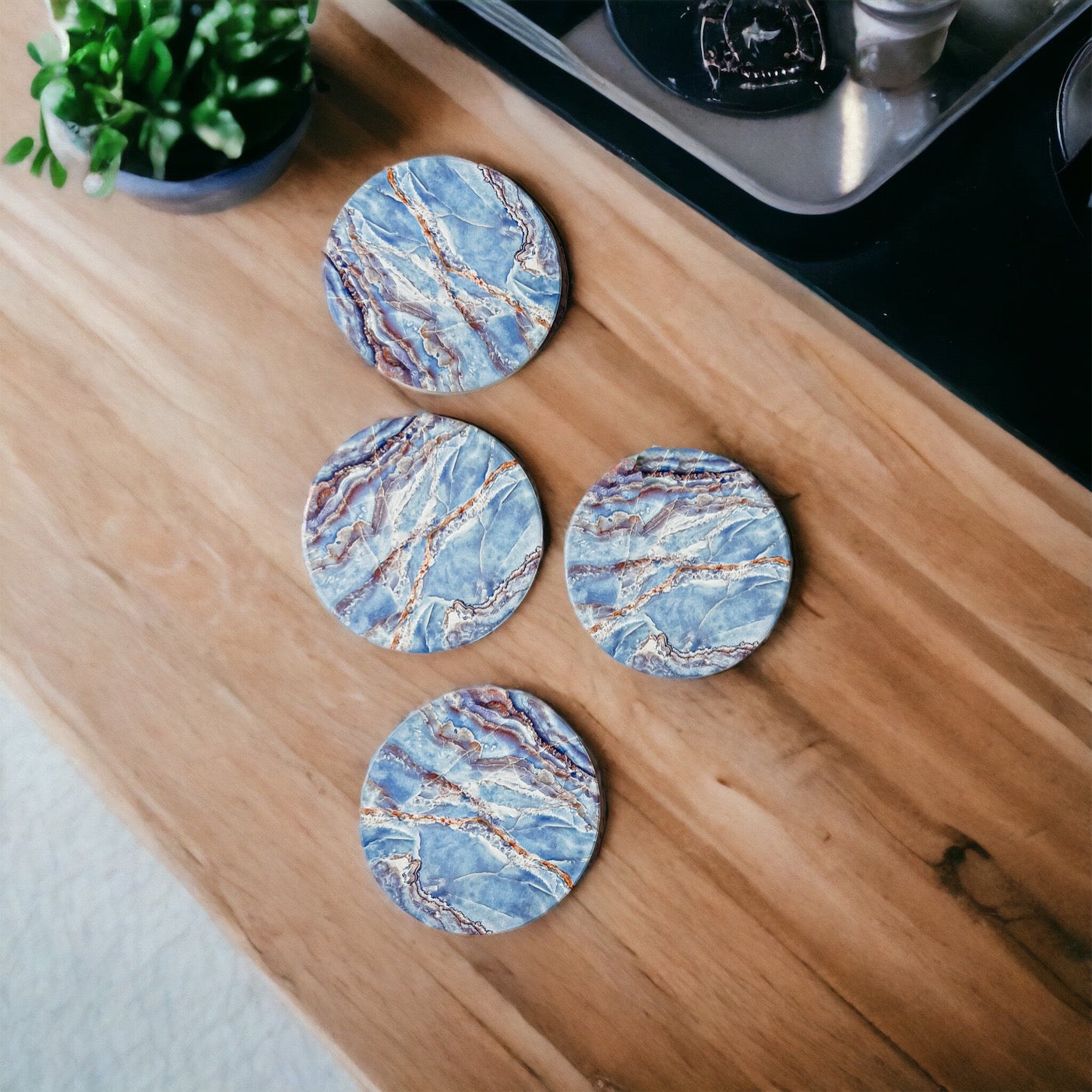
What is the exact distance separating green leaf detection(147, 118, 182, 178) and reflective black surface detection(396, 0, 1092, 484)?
228mm

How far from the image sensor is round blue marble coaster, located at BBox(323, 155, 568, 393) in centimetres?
58

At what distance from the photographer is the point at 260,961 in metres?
0.56

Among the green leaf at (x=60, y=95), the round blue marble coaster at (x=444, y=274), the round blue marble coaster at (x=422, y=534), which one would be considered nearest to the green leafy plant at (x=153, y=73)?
the green leaf at (x=60, y=95)

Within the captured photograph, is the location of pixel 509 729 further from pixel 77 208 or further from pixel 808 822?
pixel 77 208

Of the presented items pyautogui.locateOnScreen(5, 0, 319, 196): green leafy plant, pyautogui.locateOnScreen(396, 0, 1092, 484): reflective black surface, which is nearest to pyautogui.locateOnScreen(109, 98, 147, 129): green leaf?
pyautogui.locateOnScreen(5, 0, 319, 196): green leafy plant

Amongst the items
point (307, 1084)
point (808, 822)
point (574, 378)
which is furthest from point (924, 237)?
point (307, 1084)

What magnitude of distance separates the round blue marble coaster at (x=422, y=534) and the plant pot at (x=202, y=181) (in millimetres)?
175

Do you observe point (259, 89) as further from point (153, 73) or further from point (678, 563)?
point (678, 563)

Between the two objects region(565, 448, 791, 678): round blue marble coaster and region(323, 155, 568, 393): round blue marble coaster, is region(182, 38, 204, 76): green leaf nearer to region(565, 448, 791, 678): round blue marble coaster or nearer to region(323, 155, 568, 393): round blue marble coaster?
region(323, 155, 568, 393): round blue marble coaster

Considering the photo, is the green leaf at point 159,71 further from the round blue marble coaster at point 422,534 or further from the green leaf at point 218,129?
the round blue marble coaster at point 422,534

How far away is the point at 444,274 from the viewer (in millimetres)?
582

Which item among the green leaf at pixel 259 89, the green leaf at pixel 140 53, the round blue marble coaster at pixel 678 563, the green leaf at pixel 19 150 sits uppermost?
the green leaf at pixel 140 53

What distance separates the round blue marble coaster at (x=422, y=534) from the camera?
22.4 inches

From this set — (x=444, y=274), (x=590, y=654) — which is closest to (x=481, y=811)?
(x=590, y=654)
